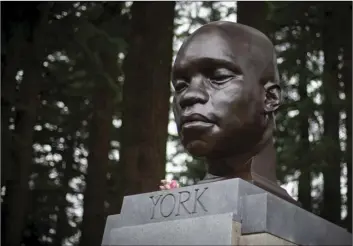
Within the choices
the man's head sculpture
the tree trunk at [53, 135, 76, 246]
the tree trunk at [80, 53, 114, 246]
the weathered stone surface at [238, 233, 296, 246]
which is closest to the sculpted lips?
the man's head sculpture

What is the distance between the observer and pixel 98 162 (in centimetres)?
1021

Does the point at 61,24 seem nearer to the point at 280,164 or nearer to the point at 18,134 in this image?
the point at 18,134

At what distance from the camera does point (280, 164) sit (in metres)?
9.25

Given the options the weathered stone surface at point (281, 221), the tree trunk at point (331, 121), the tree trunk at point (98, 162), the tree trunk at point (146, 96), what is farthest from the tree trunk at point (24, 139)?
the weathered stone surface at point (281, 221)

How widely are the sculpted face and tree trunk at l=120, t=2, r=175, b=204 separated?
3305mm

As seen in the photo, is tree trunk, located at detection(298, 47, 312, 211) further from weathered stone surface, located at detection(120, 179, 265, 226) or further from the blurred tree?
weathered stone surface, located at detection(120, 179, 265, 226)

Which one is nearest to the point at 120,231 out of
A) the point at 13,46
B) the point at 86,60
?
the point at 13,46

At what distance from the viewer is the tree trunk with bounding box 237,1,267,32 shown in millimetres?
7820

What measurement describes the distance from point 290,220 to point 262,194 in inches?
10.8

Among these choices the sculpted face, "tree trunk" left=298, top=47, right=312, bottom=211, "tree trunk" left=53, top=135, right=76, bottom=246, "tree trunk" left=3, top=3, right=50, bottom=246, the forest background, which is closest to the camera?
the sculpted face

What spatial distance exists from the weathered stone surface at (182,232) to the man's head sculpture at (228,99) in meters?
0.53

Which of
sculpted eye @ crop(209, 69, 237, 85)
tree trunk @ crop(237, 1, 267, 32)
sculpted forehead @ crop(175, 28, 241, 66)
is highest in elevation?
tree trunk @ crop(237, 1, 267, 32)

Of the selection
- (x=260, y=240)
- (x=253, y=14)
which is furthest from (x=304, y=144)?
(x=260, y=240)

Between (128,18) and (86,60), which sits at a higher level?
(128,18)
